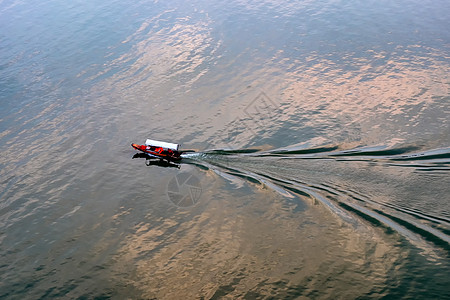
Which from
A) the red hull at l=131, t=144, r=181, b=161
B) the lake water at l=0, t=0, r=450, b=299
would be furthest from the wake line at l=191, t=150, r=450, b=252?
the red hull at l=131, t=144, r=181, b=161

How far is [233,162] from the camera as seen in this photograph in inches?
1347

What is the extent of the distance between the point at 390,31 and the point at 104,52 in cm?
4257

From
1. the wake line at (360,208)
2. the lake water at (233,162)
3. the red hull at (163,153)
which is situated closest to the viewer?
the lake water at (233,162)

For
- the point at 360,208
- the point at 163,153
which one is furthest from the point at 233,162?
the point at 360,208

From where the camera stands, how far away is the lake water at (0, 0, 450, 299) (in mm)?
26828

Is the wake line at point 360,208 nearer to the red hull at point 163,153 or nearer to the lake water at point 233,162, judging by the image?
the lake water at point 233,162

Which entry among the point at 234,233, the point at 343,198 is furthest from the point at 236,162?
the point at 343,198

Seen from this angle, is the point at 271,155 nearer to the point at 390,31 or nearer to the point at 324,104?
the point at 324,104

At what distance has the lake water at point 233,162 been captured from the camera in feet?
88.0

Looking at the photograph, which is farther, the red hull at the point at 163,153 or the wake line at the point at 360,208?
the red hull at the point at 163,153

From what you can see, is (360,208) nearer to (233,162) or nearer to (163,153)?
(233,162)

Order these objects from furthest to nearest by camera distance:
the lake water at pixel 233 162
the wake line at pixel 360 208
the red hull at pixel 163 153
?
the red hull at pixel 163 153 → the wake line at pixel 360 208 → the lake water at pixel 233 162

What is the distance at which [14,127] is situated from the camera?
4153cm

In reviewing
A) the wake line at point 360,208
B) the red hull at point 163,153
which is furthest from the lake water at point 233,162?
the red hull at point 163,153
